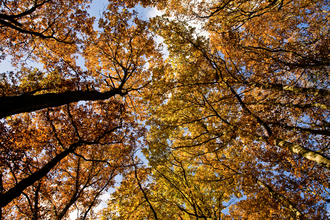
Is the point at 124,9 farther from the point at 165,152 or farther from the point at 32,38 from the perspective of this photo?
the point at 165,152

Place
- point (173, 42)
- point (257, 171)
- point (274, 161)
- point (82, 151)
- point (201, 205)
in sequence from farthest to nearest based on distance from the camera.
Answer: point (82, 151)
point (173, 42)
point (201, 205)
point (257, 171)
point (274, 161)

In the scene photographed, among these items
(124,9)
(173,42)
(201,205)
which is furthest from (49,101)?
(201,205)

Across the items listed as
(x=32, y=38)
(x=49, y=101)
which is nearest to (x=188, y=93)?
(x=49, y=101)

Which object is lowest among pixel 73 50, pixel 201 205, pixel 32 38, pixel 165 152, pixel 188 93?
pixel 201 205

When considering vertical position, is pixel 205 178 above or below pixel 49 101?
below

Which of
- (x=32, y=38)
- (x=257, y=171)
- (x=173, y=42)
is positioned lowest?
(x=257, y=171)

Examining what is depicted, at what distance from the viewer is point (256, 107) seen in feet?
21.4

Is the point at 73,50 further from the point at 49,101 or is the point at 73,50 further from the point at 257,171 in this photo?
the point at 257,171

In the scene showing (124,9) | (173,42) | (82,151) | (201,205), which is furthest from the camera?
(82,151)

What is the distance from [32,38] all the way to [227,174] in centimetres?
1291

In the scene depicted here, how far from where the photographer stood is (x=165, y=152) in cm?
670

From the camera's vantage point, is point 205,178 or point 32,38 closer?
point 205,178

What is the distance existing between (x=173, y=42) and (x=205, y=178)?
24.5 feet

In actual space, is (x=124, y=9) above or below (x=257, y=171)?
above
